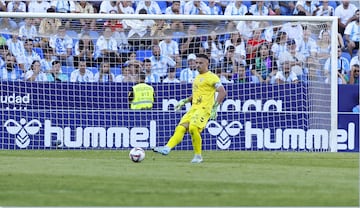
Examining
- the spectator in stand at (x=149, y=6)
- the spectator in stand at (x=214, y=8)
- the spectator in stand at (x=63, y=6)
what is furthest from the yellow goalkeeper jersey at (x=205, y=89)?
the spectator in stand at (x=214, y=8)

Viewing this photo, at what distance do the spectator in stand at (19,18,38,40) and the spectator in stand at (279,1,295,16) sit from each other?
25.6 ft

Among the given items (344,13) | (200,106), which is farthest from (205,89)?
(344,13)

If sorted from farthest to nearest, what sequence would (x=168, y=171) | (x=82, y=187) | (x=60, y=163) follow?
(x=60, y=163), (x=168, y=171), (x=82, y=187)

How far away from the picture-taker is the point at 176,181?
14.8m

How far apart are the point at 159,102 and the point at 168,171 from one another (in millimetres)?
9123

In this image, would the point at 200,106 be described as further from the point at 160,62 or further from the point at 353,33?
the point at 353,33

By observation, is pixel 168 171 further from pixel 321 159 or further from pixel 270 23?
pixel 270 23

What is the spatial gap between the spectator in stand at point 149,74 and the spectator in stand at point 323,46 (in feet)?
13.6

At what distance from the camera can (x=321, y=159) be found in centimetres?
2075

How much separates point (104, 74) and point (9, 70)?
7.77 ft

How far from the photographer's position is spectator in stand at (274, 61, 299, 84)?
2597cm

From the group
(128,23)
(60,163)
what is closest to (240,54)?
(128,23)

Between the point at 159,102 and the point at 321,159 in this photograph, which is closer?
the point at 321,159

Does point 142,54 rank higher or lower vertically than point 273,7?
lower
